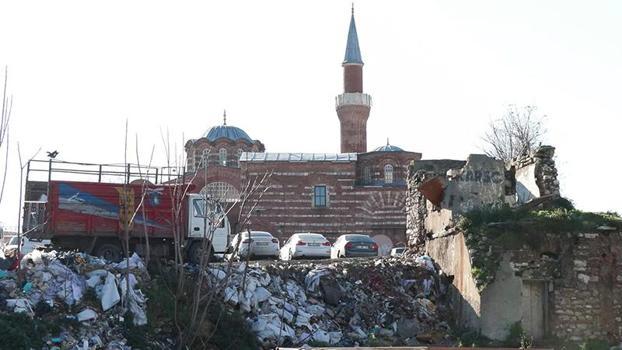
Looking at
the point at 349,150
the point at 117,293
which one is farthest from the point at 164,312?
the point at 349,150

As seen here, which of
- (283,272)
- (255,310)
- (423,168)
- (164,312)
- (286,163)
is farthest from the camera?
(286,163)

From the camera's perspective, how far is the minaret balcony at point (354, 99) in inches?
2233

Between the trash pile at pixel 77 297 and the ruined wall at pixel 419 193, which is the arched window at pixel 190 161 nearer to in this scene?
the ruined wall at pixel 419 193

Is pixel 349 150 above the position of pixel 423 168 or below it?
above

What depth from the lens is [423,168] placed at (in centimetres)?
2734

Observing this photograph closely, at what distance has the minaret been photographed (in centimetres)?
5691

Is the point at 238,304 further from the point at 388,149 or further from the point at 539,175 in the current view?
the point at 388,149

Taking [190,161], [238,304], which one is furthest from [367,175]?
[238,304]

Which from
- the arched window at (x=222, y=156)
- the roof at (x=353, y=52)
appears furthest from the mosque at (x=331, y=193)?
the roof at (x=353, y=52)

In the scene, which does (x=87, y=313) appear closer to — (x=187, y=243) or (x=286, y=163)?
(x=187, y=243)

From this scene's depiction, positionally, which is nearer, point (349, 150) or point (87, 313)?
point (87, 313)

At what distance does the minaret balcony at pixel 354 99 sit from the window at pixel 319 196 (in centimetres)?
966

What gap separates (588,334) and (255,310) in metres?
8.22

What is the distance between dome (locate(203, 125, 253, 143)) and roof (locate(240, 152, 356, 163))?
515cm
